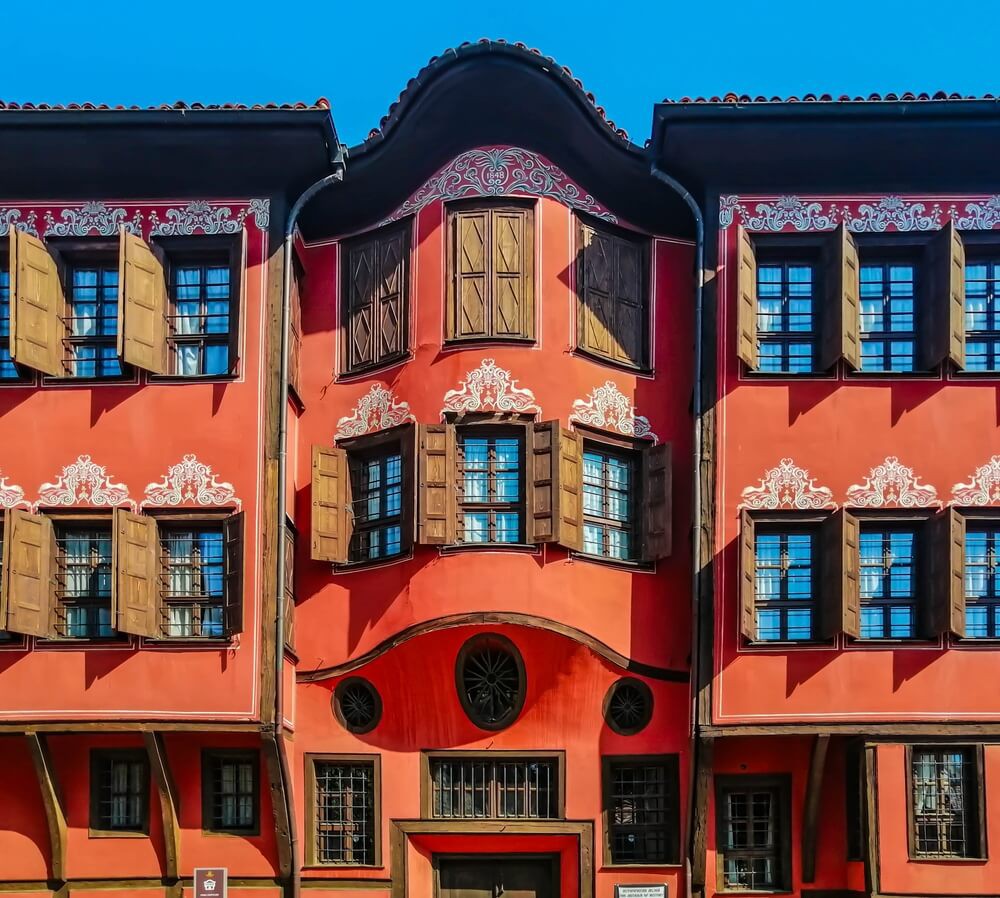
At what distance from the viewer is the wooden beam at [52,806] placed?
64.1ft

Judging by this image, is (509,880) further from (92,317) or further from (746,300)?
(92,317)

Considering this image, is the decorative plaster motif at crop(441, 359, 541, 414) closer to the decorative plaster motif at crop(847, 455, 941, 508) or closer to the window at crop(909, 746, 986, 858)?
the decorative plaster motif at crop(847, 455, 941, 508)

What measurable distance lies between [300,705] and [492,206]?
6.70m


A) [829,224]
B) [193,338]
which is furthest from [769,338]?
[193,338]

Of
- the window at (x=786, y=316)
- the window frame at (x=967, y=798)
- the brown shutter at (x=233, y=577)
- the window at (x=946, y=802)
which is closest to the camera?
the window frame at (x=967, y=798)

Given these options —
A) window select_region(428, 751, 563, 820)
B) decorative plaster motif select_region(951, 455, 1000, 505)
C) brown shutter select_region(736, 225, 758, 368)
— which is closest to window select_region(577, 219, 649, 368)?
brown shutter select_region(736, 225, 758, 368)

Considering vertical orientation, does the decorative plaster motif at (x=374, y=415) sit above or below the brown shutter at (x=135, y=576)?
above

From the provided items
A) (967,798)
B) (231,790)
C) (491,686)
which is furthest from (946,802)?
(231,790)

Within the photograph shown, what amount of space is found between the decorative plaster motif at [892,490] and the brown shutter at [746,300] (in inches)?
77.7

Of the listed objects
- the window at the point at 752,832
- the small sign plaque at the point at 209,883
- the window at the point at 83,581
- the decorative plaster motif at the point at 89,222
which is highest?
the decorative plaster motif at the point at 89,222

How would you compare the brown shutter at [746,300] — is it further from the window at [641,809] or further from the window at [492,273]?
the window at [641,809]

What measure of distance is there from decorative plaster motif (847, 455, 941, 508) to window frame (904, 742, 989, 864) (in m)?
2.87

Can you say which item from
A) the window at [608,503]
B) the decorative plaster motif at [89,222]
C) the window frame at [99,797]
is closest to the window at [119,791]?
the window frame at [99,797]

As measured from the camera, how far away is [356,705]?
66.1 feet
